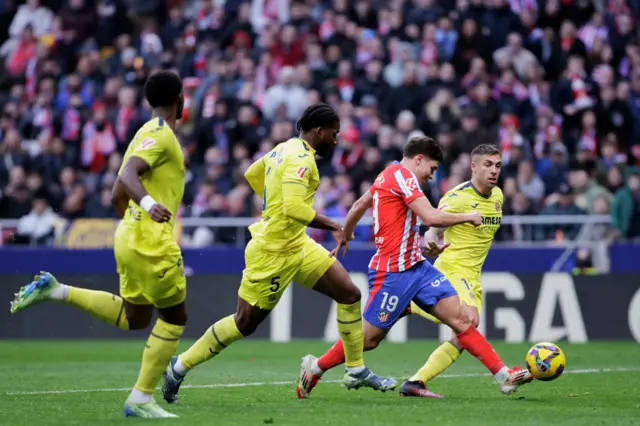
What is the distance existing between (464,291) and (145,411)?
3.56m

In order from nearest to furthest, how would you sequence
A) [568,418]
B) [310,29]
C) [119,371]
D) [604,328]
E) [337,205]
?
1. [568,418]
2. [119,371]
3. [604,328]
4. [337,205]
5. [310,29]

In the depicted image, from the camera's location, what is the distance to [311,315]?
18.8 meters

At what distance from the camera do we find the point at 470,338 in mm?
10141

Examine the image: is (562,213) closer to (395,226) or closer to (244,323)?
(395,226)

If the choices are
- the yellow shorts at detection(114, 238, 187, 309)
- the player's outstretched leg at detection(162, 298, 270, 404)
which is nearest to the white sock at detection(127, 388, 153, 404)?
the yellow shorts at detection(114, 238, 187, 309)

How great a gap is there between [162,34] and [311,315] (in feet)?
29.2

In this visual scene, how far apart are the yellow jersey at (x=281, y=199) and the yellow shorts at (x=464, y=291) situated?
56.6 inches

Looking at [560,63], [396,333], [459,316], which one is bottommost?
[396,333]

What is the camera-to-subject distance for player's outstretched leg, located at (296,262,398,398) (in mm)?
10195

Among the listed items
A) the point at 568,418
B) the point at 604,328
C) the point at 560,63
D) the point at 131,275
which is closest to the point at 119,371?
the point at 131,275

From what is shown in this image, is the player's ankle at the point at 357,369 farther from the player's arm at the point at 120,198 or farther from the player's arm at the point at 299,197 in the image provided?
the player's arm at the point at 120,198

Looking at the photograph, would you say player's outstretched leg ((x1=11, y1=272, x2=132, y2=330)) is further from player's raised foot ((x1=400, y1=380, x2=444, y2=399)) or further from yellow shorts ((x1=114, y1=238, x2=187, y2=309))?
player's raised foot ((x1=400, y1=380, x2=444, y2=399))

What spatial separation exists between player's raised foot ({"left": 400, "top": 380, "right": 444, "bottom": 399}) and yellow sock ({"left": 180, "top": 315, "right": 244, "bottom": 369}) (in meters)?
1.51

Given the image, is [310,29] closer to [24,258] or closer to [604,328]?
[24,258]
